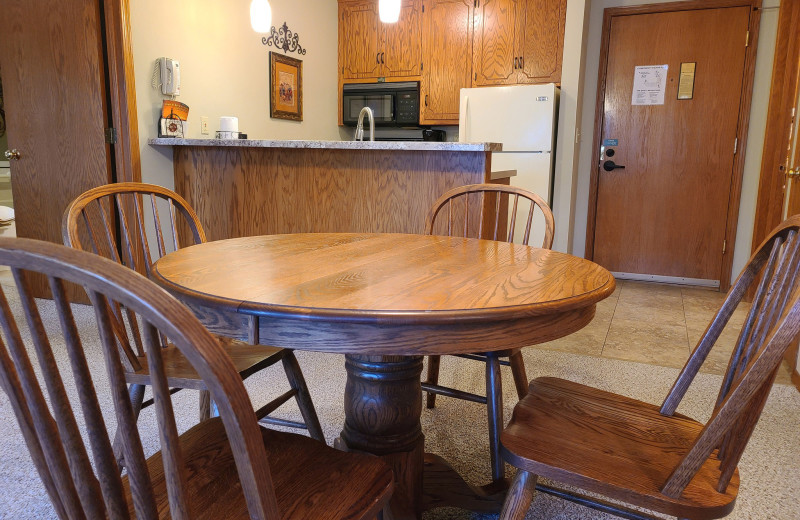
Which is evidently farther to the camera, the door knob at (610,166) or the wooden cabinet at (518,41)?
the door knob at (610,166)

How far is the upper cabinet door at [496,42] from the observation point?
4.18 metres

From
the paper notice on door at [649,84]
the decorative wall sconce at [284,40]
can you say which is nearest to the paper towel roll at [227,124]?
the decorative wall sconce at [284,40]

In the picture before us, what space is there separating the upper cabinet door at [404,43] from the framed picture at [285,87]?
0.77m

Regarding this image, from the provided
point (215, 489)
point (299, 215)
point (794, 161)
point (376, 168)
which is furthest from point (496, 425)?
point (794, 161)

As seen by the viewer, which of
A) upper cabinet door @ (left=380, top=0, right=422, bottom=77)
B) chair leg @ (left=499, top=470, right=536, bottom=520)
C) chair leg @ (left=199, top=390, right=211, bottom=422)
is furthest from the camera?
upper cabinet door @ (left=380, top=0, right=422, bottom=77)

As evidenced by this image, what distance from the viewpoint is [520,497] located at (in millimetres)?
952

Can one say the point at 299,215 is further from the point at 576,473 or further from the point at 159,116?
the point at 576,473

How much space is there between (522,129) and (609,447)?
3163 millimetres

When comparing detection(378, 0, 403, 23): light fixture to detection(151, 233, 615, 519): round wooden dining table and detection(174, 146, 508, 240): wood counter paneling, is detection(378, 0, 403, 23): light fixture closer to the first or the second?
detection(174, 146, 508, 240): wood counter paneling

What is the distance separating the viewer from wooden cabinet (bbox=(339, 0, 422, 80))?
4.55 m

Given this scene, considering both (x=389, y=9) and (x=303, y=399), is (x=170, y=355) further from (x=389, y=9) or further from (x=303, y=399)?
(x=389, y=9)

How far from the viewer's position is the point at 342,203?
115 inches

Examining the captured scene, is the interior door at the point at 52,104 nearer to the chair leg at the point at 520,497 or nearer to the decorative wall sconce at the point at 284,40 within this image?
the decorative wall sconce at the point at 284,40

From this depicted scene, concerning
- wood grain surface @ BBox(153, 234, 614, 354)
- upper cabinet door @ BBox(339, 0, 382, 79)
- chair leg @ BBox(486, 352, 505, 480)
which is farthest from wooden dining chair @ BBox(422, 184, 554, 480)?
upper cabinet door @ BBox(339, 0, 382, 79)
